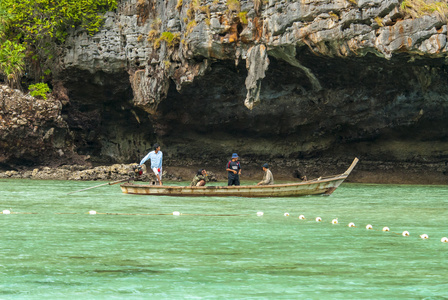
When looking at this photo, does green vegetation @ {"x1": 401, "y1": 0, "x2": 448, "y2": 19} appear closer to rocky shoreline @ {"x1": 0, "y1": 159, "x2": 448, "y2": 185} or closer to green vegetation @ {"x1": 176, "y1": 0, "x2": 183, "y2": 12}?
green vegetation @ {"x1": 176, "y1": 0, "x2": 183, "y2": 12}

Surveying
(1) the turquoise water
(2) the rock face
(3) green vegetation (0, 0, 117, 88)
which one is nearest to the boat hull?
(1) the turquoise water

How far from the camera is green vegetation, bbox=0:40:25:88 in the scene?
113ft

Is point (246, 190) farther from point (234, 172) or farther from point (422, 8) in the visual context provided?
point (422, 8)

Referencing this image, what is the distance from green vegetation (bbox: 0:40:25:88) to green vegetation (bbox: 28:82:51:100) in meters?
1.13

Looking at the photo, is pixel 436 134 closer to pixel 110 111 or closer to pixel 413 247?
pixel 110 111

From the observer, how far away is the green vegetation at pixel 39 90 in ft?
115

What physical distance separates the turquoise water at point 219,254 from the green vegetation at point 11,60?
20580 millimetres

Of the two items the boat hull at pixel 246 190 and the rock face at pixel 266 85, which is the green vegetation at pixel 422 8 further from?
the boat hull at pixel 246 190

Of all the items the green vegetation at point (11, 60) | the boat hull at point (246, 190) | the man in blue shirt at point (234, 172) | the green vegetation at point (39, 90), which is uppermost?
the green vegetation at point (11, 60)

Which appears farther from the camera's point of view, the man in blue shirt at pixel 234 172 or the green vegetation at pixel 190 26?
the green vegetation at pixel 190 26

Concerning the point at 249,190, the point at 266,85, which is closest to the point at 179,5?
the point at 266,85

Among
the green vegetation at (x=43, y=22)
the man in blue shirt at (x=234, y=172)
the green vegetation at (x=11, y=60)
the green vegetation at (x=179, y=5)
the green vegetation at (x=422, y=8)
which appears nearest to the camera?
the man in blue shirt at (x=234, y=172)

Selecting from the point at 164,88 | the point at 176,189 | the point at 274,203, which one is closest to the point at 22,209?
the point at 176,189

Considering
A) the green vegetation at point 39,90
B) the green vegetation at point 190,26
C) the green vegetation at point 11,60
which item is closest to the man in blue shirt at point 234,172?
the green vegetation at point 190,26
